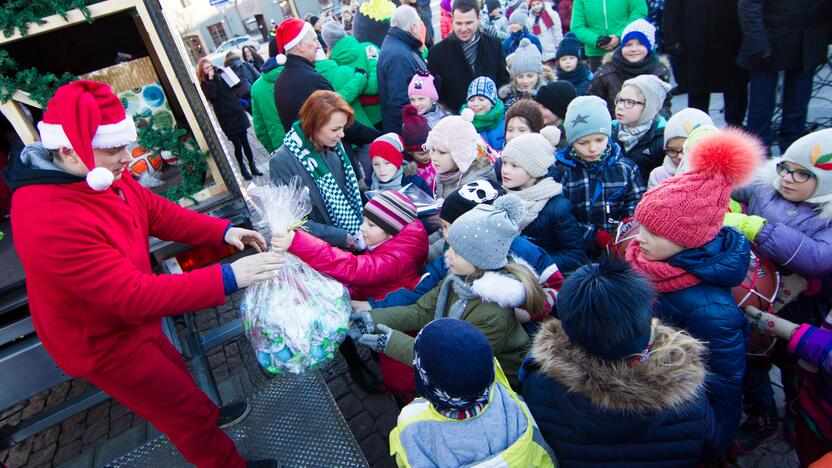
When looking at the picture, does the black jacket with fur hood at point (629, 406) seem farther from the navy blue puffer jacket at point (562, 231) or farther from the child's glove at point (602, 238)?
the child's glove at point (602, 238)

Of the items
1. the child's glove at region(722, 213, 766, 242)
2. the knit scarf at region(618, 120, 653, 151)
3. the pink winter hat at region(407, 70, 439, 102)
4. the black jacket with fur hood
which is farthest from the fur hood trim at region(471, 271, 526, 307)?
the pink winter hat at region(407, 70, 439, 102)

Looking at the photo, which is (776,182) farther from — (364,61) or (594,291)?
(364,61)

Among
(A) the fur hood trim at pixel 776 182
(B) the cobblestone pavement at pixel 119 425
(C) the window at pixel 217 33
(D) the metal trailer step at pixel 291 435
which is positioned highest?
(C) the window at pixel 217 33

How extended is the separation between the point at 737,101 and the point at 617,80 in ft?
5.92

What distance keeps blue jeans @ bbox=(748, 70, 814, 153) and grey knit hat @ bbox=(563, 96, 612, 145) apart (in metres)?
2.80

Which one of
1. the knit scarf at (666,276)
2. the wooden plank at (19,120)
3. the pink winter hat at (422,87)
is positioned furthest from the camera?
the pink winter hat at (422,87)

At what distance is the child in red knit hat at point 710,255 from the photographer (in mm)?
1820

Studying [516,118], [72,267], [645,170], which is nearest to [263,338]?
[72,267]

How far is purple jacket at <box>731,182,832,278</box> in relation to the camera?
6.98ft

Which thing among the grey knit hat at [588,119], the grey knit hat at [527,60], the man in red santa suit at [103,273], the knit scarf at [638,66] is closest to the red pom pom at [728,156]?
the grey knit hat at [588,119]

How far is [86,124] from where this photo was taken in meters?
1.85

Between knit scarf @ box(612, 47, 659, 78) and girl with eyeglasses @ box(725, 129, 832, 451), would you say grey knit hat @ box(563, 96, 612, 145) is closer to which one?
girl with eyeglasses @ box(725, 129, 832, 451)

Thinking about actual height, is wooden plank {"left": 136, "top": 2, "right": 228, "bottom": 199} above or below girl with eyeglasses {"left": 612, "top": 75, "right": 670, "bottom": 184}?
above

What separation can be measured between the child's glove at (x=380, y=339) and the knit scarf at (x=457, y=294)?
1.01 ft
